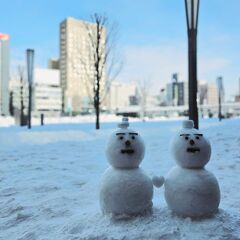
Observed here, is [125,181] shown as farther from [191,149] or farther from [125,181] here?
[191,149]

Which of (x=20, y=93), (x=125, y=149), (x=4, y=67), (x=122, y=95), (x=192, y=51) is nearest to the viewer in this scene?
(x=125, y=149)

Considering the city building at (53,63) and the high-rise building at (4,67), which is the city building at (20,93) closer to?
the high-rise building at (4,67)

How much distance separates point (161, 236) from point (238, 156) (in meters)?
5.15

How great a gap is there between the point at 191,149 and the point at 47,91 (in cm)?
11608

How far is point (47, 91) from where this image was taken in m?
118

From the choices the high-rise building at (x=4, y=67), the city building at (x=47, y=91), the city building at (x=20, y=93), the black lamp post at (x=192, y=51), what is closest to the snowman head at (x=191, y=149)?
the black lamp post at (x=192, y=51)

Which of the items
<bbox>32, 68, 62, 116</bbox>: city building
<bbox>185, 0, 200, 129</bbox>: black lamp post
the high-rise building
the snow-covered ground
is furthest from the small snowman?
<bbox>32, 68, 62, 116</bbox>: city building

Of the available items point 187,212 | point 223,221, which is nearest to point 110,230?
point 187,212

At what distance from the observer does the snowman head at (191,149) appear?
422 cm

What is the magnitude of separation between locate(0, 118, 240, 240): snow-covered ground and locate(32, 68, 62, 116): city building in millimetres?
96371

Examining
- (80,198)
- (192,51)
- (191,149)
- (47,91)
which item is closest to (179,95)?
(47,91)

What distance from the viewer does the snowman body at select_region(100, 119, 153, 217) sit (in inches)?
167

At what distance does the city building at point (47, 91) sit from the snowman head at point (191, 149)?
10190cm

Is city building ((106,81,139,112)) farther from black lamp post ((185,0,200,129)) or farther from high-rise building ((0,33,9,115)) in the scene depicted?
black lamp post ((185,0,200,129))
